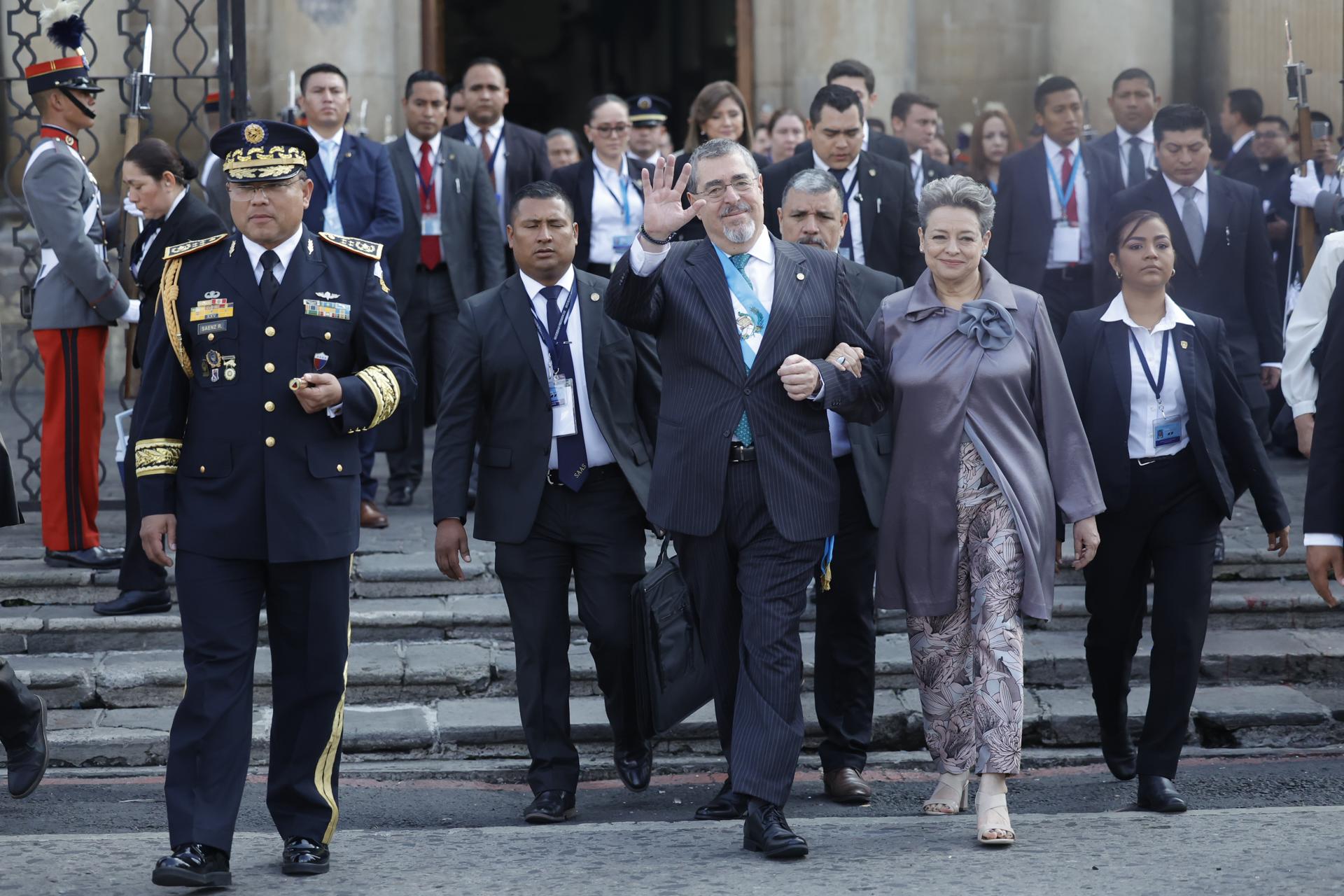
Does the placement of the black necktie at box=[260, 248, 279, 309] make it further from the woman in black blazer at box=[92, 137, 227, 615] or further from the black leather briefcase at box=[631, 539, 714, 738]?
the woman in black blazer at box=[92, 137, 227, 615]

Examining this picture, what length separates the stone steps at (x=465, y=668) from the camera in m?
6.92

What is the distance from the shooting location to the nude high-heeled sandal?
18.5ft

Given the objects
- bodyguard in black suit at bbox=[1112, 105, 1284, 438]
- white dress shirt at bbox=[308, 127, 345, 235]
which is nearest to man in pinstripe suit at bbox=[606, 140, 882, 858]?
bodyguard in black suit at bbox=[1112, 105, 1284, 438]

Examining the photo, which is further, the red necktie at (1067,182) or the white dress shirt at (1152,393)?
the red necktie at (1067,182)

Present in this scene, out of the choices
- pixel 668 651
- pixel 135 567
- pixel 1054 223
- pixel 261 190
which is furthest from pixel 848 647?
pixel 1054 223

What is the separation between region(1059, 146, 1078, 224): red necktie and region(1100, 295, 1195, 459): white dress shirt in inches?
110

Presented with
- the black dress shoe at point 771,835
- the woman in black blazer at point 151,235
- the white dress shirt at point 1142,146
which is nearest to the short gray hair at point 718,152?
the black dress shoe at point 771,835

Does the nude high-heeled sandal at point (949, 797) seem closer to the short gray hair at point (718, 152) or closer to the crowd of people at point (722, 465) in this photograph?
the crowd of people at point (722, 465)

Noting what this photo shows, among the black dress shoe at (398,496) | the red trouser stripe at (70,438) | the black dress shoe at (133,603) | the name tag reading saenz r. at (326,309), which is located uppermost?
the name tag reading saenz r. at (326,309)

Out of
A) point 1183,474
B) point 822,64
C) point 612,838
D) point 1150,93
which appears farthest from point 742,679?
point 822,64

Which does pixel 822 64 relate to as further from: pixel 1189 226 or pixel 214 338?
pixel 214 338

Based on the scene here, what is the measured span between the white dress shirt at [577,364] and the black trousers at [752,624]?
57 centimetres

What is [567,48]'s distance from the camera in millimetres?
22109

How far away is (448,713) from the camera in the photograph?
268 inches
